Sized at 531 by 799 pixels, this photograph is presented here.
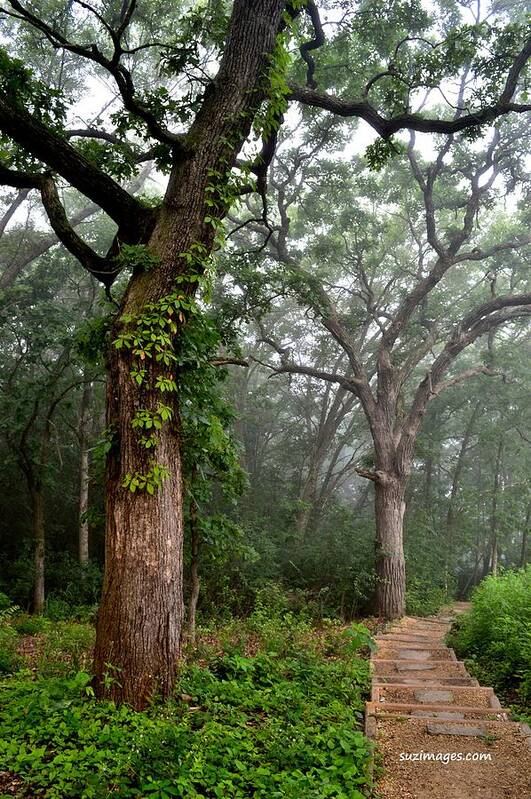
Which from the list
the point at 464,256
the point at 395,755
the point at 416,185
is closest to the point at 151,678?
the point at 395,755

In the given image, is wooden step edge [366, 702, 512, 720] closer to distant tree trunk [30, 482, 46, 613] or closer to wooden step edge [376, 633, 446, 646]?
wooden step edge [376, 633, 446, 646]

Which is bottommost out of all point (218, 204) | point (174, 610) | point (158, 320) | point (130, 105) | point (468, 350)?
point (174, 610)

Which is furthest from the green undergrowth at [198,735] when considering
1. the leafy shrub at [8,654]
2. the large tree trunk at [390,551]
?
the large tree trunk at [390,551]

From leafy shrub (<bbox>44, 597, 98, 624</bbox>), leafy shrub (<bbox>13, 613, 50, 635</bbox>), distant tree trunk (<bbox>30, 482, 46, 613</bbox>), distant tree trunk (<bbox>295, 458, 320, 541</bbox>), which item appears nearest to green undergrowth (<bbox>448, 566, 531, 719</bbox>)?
leafy shrub (<bbox>44, 597, 98, 624</bbox>)

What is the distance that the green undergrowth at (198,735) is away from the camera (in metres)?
2.85

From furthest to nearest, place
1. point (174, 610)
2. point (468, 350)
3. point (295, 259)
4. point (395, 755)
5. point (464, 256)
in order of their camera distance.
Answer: point (468, 350) < point (295, 259) < point (464, 256) < point (174, 610) < point (395, 755)

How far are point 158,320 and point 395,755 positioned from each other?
3.69 meters

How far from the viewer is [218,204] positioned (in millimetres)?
4672

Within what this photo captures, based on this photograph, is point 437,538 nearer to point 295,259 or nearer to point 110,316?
point 295,259

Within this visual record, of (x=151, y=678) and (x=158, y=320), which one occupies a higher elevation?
(x=158, y=320)

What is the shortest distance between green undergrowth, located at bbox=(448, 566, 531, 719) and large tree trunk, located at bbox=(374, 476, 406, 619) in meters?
2.25

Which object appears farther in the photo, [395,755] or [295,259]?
[295,259]

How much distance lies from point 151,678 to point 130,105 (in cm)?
457

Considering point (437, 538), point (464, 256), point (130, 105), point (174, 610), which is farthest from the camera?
point (437, 538)
